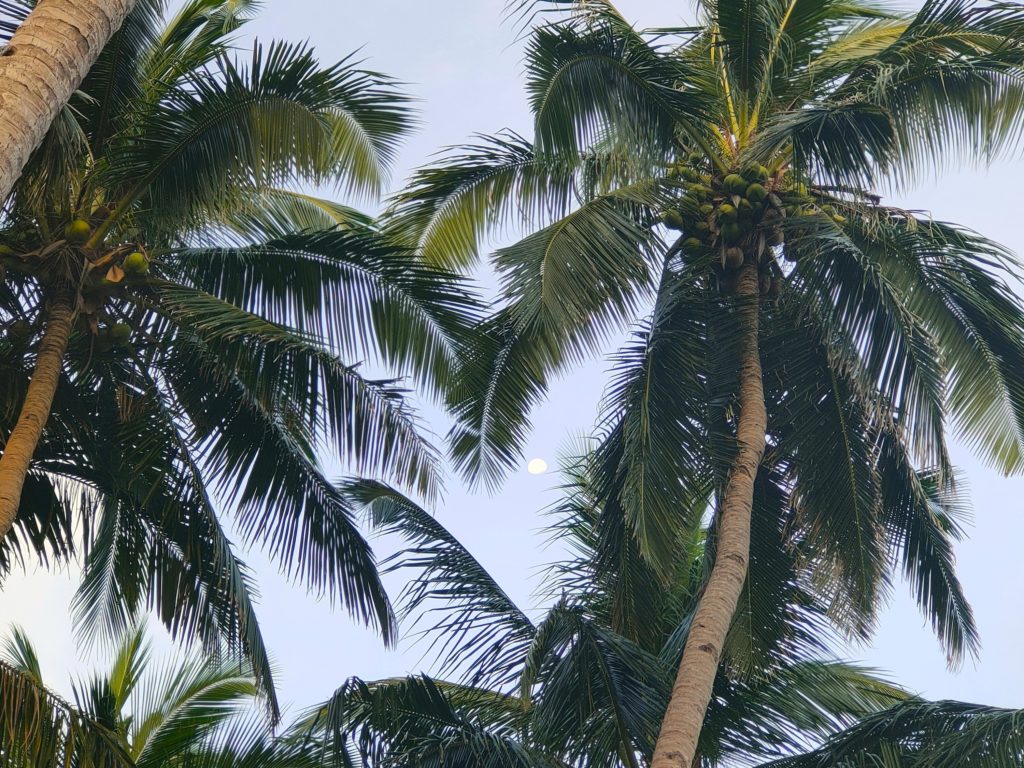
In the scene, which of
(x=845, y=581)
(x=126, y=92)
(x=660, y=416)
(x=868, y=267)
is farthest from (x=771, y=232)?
(x=126, y=92)

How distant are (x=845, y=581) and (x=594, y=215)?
138 inches

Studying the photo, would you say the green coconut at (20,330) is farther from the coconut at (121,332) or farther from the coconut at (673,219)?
the coconut at (673,219)

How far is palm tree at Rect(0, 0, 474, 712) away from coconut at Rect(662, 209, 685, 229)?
1831 millimetres

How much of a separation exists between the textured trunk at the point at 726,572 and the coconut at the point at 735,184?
0.64 meters

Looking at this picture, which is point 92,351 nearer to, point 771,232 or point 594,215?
point 594,215

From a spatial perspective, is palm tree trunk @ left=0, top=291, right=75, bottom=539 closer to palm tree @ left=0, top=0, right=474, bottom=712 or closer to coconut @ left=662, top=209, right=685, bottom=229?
palm tree @ left=0, top=0, right=474, bottom=712

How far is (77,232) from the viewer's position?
31.9ft

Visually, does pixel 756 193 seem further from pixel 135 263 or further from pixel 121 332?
pixel 121 332

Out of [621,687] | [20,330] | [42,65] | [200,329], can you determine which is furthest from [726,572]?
[42,65]

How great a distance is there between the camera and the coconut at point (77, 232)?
973 centimetres

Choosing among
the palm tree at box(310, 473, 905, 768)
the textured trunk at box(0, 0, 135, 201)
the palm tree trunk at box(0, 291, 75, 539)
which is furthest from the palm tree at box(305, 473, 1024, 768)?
the textured trunk at box(0, 0, 135, 201)

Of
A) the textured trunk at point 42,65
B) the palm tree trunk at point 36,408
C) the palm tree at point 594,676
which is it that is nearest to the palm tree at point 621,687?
the palm tree at point 594,676

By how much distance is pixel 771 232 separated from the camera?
10.9 m

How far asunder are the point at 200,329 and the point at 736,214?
4251mm
